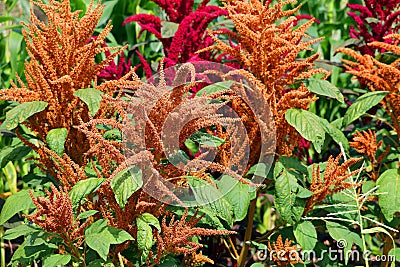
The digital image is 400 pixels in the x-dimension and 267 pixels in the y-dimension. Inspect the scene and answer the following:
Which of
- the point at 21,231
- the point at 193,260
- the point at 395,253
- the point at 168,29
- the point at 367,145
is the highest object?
the point at 168,29

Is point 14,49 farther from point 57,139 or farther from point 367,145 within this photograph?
point 367,145

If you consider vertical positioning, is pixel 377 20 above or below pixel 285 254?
above

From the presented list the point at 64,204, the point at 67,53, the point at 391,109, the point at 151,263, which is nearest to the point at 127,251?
the point at 151,263

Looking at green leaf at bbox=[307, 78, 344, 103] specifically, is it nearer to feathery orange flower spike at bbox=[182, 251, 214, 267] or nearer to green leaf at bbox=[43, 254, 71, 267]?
feathery orange flower spike at bbox=[182, 251, 214, 267]

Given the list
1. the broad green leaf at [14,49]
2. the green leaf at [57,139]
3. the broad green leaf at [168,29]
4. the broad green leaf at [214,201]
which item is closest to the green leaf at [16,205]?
the green leaf at [57,139]

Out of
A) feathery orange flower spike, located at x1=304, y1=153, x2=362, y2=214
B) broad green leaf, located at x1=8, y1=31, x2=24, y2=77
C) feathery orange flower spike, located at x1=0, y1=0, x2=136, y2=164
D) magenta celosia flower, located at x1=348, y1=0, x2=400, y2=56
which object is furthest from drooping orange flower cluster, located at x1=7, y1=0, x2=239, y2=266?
magenta celosia flower, located at x1=348, y1=0, x2=400, y2=56

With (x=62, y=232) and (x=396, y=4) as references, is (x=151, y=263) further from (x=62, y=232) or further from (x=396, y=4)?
(x=396, y=4)

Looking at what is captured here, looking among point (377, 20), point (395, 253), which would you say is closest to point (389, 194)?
point (395, 253)
